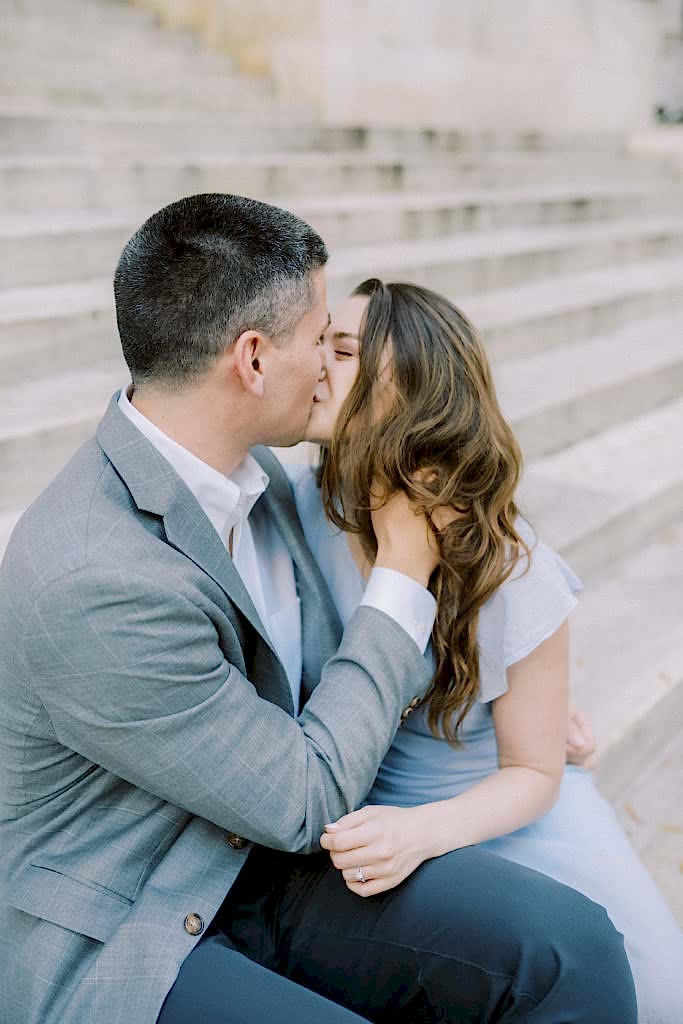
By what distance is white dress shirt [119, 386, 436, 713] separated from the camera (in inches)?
71.3

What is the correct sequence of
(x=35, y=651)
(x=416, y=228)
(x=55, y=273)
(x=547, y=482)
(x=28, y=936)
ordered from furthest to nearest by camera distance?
(x=416, y=228), (x=547, y=482), (x=55, y=273), (x=28, y=936), (x=35, y=651)

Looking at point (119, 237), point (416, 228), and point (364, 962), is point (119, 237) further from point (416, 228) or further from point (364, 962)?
point (364, 962)

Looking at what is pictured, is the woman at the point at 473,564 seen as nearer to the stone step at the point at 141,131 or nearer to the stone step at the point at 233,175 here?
the stone step at the point at 233,175

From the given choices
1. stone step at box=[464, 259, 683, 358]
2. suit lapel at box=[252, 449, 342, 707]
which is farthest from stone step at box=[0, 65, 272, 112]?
suit lapel at box=[252, 449, 342, 707]

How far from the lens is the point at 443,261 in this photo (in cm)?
499

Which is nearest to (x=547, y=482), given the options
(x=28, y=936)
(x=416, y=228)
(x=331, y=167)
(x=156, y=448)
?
(x=416, y=228)

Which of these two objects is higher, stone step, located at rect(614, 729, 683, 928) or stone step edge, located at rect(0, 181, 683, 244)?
stone step edge, located at rect(0, 181, 683, 244)

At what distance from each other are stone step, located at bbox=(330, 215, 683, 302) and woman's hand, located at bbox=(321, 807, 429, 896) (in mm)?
2964

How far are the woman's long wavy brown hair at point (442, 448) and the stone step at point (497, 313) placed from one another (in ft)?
6.04

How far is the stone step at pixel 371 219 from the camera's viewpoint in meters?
3.96

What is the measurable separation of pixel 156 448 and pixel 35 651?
414 mm

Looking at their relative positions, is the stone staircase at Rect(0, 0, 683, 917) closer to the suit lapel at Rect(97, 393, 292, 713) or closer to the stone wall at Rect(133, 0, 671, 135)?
the stone wall at Rect(133, 0, 671, 135)

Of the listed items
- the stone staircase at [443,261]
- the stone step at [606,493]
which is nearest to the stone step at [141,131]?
the stone staircase at [443,261]

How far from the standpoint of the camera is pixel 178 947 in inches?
65.3
